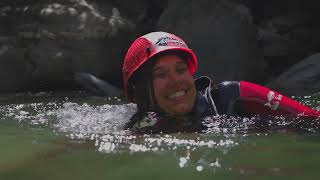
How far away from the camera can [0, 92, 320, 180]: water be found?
2.12 m

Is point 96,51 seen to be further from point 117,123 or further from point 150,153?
point 150,153

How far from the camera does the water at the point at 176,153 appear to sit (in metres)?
2.12

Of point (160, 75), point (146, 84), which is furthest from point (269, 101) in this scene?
point (146, 84)

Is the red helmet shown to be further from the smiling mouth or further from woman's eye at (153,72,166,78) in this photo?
the smiling mouth

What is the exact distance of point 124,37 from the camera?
30.1ft

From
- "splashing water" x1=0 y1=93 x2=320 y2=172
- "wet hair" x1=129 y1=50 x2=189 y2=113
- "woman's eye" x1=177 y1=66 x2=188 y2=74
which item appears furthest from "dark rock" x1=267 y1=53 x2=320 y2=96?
"woman's eye" x1=177 y1=66 x2=188 y2=74

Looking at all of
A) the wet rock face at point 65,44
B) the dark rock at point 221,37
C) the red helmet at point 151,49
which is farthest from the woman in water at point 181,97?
the wet rock face at point 65,44

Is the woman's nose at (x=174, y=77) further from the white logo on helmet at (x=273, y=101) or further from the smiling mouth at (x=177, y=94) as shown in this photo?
the white logo on helmet at (x=273, y=101)

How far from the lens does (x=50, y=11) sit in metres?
9.12

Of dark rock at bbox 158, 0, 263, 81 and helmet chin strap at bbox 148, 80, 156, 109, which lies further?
dark rock at bbox 158, 0, 263, 81

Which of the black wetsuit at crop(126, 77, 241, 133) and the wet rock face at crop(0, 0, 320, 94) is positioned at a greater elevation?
the black wetsuit at crop(126, 77, 241, 133)

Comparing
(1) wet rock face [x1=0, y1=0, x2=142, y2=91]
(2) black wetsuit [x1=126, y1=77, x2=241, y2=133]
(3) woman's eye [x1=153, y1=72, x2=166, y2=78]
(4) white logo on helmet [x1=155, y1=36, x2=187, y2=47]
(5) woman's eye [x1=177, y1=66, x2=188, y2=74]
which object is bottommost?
(1) wet rock face [x1=0, y1=0, x2=142, y2=91]

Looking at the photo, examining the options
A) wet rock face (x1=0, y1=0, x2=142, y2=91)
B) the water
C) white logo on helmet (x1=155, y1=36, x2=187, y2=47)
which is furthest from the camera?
wet rock face (x1=0, y1=0, x2=142, y2=91)

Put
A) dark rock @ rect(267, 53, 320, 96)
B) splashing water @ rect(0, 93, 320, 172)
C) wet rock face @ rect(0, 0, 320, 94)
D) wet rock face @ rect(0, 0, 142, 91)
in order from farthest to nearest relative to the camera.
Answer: wet rock face @ rect(0, 0, 142, 91) < wet rock face @ rect(0, 0, 320, 94) < dark rock @ rect(267, 53, 320, 96) < splashing water @ rect(0, 93, 320, 172)
